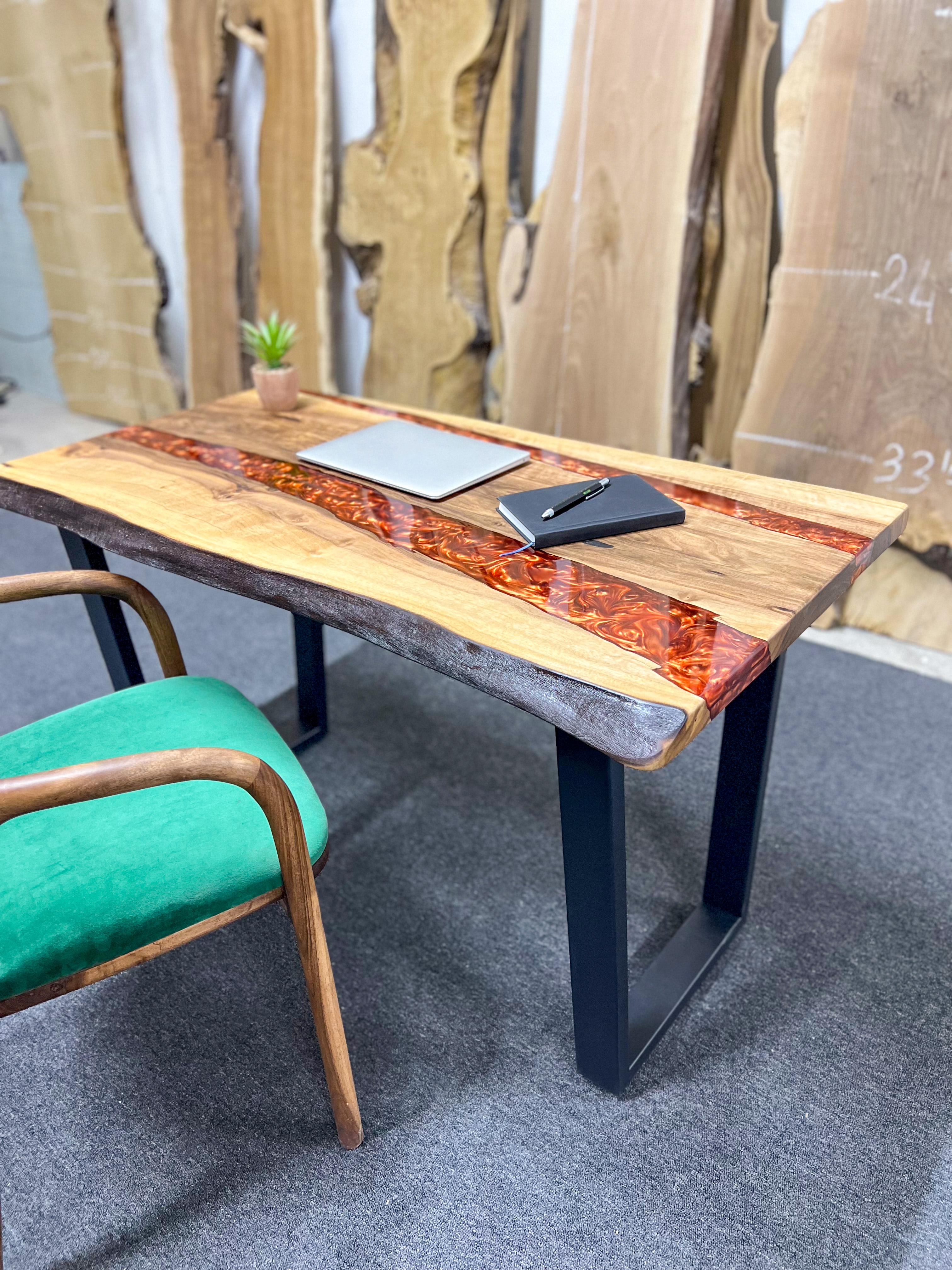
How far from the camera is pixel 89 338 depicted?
3709mm

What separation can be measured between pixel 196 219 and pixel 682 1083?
2.92m

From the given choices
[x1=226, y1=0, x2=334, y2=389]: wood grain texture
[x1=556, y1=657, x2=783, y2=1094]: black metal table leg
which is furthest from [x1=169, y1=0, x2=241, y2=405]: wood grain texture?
[x1=556, y1=657, x2=783, y2=1094]: black metal table leg

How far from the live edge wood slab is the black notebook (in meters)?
0.02

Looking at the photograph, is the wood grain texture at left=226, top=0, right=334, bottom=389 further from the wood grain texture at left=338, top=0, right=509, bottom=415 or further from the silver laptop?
the silver laptop

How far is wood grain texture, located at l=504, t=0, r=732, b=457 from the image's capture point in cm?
213

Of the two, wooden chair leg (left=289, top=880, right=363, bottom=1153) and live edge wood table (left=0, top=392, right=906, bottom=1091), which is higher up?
live edge wood table (left=0, top=392, right=906, bottom=1091)

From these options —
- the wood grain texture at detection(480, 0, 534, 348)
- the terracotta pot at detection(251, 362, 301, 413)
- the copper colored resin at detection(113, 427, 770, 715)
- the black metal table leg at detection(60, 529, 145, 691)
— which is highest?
the wood grain texture at detection(480, 0, 534, 348)

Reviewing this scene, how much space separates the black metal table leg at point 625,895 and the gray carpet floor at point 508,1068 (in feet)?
0.16

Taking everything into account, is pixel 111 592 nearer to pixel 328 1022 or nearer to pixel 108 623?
pixel 108 623

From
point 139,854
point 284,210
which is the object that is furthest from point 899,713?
point 284,210

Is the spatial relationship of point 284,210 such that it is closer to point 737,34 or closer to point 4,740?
point 737,34

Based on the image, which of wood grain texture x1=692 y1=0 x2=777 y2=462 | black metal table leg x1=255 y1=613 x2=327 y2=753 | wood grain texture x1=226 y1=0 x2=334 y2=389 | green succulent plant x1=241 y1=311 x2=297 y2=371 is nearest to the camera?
green succulent plant x1=241 y1=311 x2=297 y2=371

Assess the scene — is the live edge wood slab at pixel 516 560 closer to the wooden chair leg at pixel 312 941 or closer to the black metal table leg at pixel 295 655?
the black metal table leg at pixel 295 655

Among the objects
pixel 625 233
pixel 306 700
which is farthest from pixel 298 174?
pixel 306 700
